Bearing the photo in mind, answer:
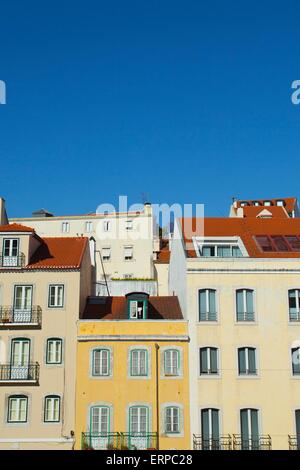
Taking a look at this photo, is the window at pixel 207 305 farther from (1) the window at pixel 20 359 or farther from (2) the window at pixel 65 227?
(2) the window at pixel 65 227

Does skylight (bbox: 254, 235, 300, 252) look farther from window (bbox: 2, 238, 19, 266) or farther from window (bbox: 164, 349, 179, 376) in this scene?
window (bbox: 2, 238, 19, 266)

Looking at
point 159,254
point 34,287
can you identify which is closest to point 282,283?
point 34,287

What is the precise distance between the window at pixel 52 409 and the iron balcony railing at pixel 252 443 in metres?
10.8

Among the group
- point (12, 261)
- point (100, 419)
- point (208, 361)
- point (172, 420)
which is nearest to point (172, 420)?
point (172, 420)

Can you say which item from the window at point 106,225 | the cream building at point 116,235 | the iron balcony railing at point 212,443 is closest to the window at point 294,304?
the iron balcony railing at point 212,443

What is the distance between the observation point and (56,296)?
38.5 metres

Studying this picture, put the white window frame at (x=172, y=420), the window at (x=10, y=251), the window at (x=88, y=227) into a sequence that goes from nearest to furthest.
→ the white window frame at (x=172, y=420), the window at (x=10, y=251), the window at (x=88, y=227)

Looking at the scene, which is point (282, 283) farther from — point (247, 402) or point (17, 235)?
point (17, 235)

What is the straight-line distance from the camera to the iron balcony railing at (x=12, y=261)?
128ft

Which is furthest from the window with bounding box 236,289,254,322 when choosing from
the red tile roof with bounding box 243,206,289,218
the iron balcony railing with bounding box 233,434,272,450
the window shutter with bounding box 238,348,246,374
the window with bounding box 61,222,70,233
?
the window with bounding box 61,222,70,233

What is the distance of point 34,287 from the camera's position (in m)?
38.6

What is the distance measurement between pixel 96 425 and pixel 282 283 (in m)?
14.7
